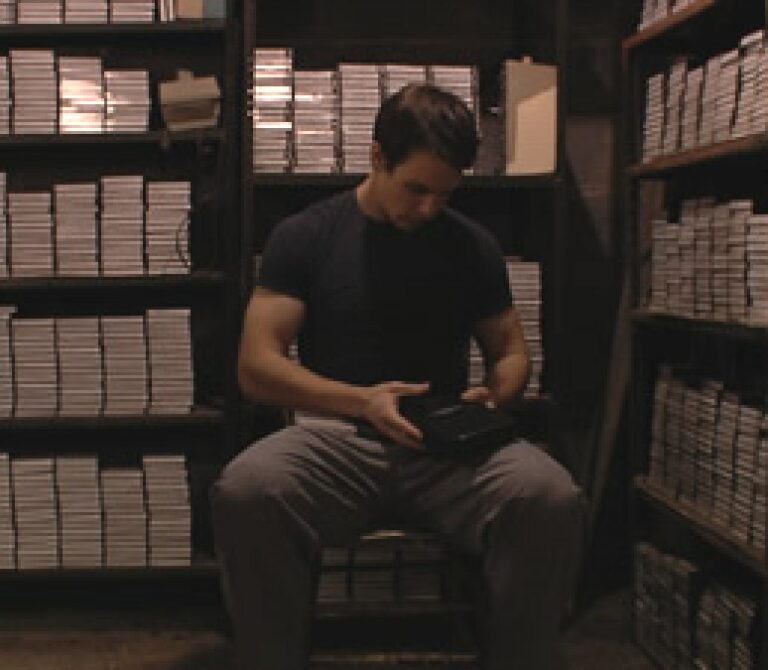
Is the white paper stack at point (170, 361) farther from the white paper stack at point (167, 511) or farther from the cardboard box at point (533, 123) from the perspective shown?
the cardboard box at point (533, 123)

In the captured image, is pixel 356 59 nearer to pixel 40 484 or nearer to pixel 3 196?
pixel 3 196

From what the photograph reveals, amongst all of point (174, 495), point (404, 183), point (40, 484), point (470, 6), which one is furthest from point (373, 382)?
point (470, 6)

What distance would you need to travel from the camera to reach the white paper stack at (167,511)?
9.90ft

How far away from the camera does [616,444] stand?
3.32 m

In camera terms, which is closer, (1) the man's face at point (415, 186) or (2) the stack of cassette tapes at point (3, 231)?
(1) the man's face at point (415, 186)

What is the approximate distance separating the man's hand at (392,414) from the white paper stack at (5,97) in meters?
1.43

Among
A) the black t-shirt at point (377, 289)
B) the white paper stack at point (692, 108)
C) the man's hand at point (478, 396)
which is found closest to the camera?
the man's hand at point (478, 396)

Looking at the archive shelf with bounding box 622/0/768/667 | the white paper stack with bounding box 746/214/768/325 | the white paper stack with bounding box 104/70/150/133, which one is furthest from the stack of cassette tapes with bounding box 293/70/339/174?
the white paper stack with bounding box 746/214/768/325

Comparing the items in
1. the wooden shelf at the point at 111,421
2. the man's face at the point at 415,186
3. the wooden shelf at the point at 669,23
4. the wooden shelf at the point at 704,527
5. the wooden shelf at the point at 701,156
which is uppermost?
the wooden shelf at the point at 669,23

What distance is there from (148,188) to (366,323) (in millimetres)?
990

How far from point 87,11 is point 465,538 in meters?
1.76

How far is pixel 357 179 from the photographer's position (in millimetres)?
2877

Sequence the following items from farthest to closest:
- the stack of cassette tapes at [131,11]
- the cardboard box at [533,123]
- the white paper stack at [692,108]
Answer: the stack of cassette tapes at [131,11], the cardboard box at [533,123], the white paper stack at [692,108]

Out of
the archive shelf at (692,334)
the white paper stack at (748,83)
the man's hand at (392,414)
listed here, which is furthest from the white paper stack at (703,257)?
the man's hand at (392,414)
